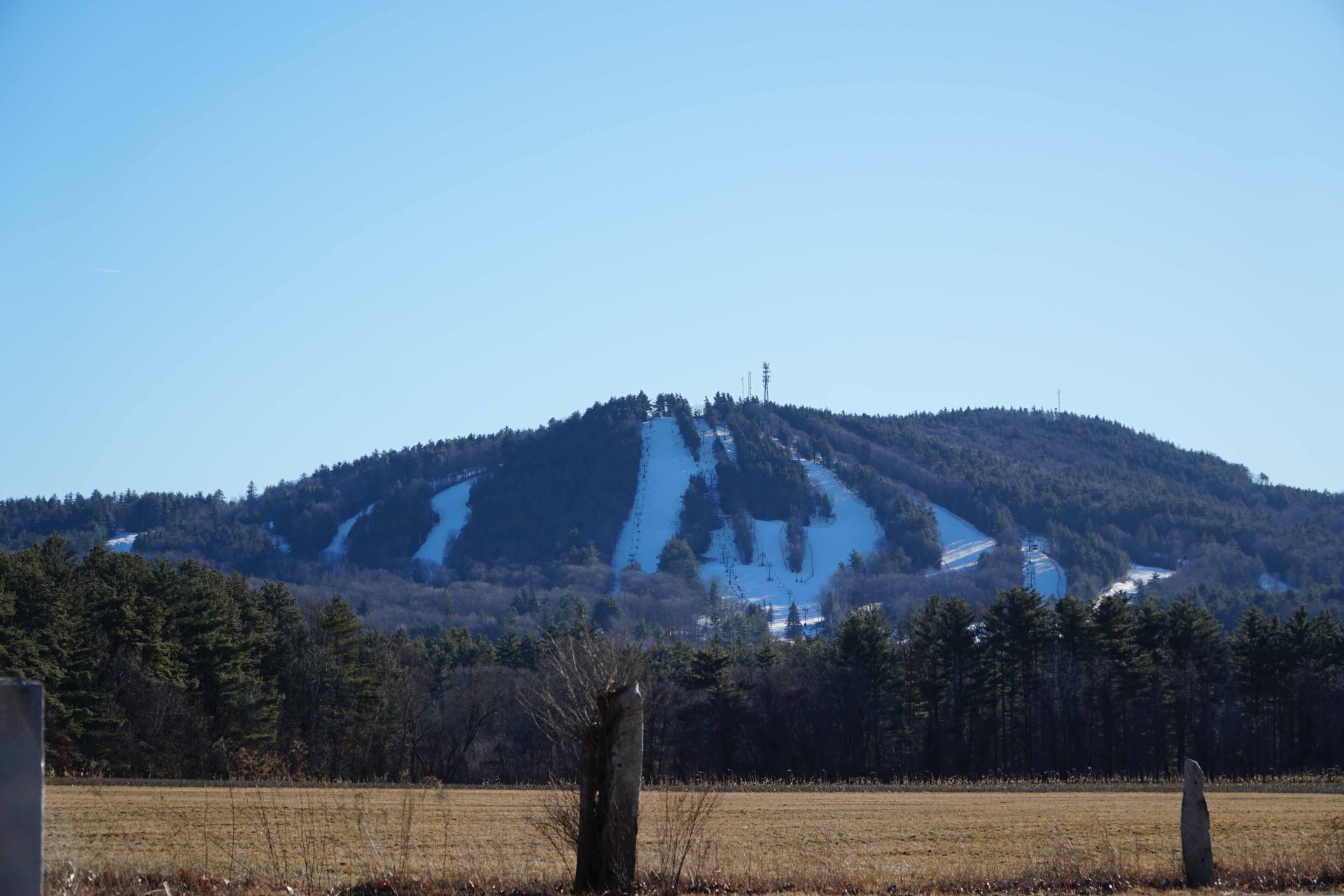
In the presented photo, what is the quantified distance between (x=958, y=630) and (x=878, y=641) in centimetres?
486

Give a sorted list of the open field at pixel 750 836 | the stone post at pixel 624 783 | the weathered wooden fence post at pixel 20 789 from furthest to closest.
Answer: the open field at pixel 750 836 → the stone post at pixel 624 783 → the weathered wooden fence post at pixel 20 789

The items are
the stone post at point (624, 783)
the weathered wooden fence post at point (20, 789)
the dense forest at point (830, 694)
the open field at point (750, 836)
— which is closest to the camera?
the weathered wooden fence post at point (20, 789)

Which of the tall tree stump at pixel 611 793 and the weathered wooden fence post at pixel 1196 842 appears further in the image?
the weathered wooden fence post at pixel 1196 842

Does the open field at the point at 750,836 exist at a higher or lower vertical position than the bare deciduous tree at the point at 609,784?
lower

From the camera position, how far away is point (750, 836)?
2459 centimetres

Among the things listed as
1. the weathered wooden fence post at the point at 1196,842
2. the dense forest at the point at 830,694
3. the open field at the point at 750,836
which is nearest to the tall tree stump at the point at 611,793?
the open field at the point at 750,836

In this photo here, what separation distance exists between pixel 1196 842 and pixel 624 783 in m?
7.73

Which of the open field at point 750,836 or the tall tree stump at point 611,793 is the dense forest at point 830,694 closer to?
the open field at point 750,836

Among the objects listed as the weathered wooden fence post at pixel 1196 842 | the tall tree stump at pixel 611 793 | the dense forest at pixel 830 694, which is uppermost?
the tall tree stump at pixel 611 793

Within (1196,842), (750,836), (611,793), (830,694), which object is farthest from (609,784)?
(830,694)

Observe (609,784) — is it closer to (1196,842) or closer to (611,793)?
(611,793)

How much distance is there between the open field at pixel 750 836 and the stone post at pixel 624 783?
1.10 metres

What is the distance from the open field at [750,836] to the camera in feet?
44.8

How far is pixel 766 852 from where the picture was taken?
2039 centimetres
